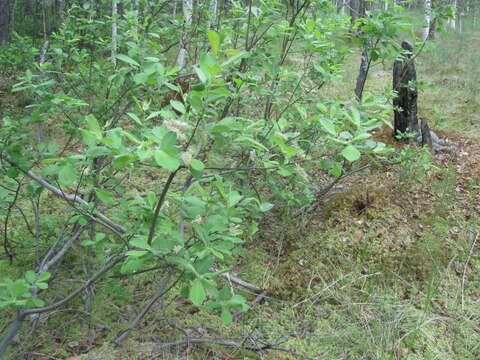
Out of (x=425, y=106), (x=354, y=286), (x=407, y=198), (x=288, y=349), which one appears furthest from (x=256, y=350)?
(x=425, y=106)

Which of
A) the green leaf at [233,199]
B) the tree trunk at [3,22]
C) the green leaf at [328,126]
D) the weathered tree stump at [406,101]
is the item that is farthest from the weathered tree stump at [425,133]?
the tree trunk at [3,22]

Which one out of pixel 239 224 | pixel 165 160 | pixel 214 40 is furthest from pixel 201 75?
pixel 239 224

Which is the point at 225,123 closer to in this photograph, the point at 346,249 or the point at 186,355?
the point at 186,355

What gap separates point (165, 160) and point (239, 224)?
5.44ft

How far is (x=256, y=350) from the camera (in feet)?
7.84

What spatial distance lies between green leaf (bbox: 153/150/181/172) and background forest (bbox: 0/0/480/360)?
3.8 inches

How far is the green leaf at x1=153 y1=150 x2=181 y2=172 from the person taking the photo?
99 centimetres

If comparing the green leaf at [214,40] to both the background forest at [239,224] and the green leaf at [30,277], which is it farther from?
the green leaf at [30,277]

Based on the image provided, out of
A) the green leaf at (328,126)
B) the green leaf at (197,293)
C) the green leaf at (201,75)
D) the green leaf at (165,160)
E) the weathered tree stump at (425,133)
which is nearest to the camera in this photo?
the green leaf at (165,160)

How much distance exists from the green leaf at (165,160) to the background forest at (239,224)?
0.10m

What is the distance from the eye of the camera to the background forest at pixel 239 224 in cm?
159

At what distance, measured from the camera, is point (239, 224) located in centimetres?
261

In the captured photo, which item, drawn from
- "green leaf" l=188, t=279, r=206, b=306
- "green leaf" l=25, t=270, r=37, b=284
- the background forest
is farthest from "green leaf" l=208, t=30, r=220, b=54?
"green leaf" l=25, t=270, r=37, b=284

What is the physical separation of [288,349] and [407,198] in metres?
2.36
